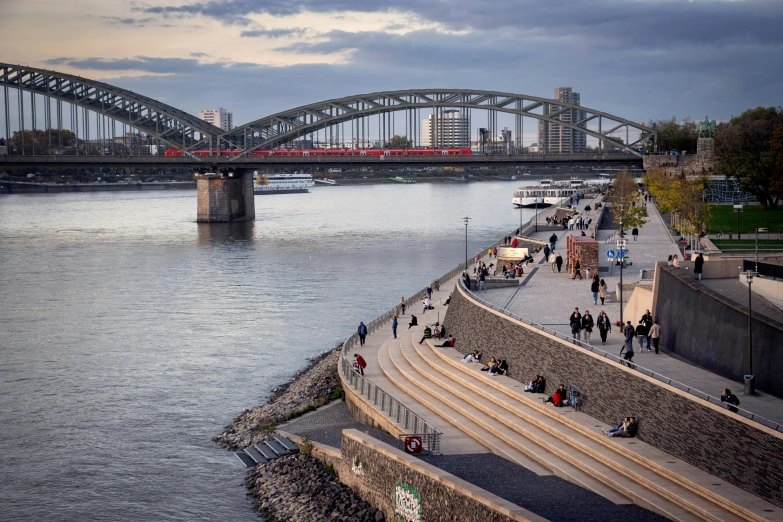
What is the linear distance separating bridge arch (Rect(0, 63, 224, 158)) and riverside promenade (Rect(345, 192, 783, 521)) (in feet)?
215

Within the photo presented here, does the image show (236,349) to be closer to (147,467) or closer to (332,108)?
(147,467)

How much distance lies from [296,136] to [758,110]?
3899 cm

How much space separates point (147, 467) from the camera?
20.3m


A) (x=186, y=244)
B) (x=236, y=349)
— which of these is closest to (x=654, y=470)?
(x=236, y=349)

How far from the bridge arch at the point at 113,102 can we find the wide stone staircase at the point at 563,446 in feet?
228

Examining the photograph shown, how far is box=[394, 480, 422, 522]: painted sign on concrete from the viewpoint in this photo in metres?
14.9

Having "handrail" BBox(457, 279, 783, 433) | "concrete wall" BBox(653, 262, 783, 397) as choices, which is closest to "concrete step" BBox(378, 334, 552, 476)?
"handrail" BBox(457, 279, 783, 433)

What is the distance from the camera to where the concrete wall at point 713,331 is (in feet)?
50.5

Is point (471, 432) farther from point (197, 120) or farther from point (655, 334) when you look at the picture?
point (197, 120)

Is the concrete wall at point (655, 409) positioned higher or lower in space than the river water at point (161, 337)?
higher

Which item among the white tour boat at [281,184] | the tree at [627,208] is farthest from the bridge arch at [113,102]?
the white tour boat at [281,184]

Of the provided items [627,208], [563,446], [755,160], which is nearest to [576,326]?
[563,446]

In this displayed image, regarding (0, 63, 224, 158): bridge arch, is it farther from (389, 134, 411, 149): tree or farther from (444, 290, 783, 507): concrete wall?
(444, 290, 783, 507): concrete wall

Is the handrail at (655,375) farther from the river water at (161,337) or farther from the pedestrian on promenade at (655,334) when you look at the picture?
the river water at (161,337)
